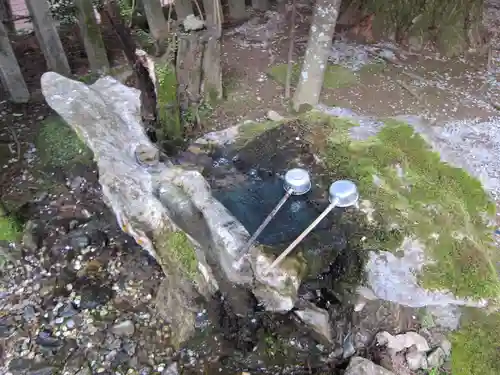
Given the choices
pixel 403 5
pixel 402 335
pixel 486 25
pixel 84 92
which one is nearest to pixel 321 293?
pixel 402 335

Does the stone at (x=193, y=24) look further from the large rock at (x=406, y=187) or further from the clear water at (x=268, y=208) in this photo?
the clear water at (x=268, y=208)

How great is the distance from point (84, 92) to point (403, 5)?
390 cm

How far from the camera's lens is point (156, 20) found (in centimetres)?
590

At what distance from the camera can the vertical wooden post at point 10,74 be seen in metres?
4.71

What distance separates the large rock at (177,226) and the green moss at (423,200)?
3.46 feet

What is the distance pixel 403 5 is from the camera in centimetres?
586

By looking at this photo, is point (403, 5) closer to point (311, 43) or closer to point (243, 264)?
point (311, 43)

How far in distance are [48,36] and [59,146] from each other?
1.12m

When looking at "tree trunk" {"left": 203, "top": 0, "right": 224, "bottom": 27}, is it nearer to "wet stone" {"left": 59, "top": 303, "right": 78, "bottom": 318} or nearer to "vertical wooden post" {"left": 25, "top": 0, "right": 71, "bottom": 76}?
"vertical wooden post" {"left": 25, "top": 0, "right": 71, "bottom": 76}

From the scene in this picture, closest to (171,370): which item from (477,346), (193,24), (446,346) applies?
(446,346)

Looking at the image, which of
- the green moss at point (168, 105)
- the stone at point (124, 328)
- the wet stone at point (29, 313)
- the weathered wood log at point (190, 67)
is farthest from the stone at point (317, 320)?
the weathered wood log at point (190, 67)

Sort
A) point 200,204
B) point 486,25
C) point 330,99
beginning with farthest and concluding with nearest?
point 486,25 → point 330,99 → point 200,204

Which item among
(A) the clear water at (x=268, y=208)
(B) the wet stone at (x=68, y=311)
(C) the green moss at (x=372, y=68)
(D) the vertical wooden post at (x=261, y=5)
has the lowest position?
(B) the wet stone at (x=68, y=311)

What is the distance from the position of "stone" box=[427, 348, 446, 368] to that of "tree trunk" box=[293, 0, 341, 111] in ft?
9.27
